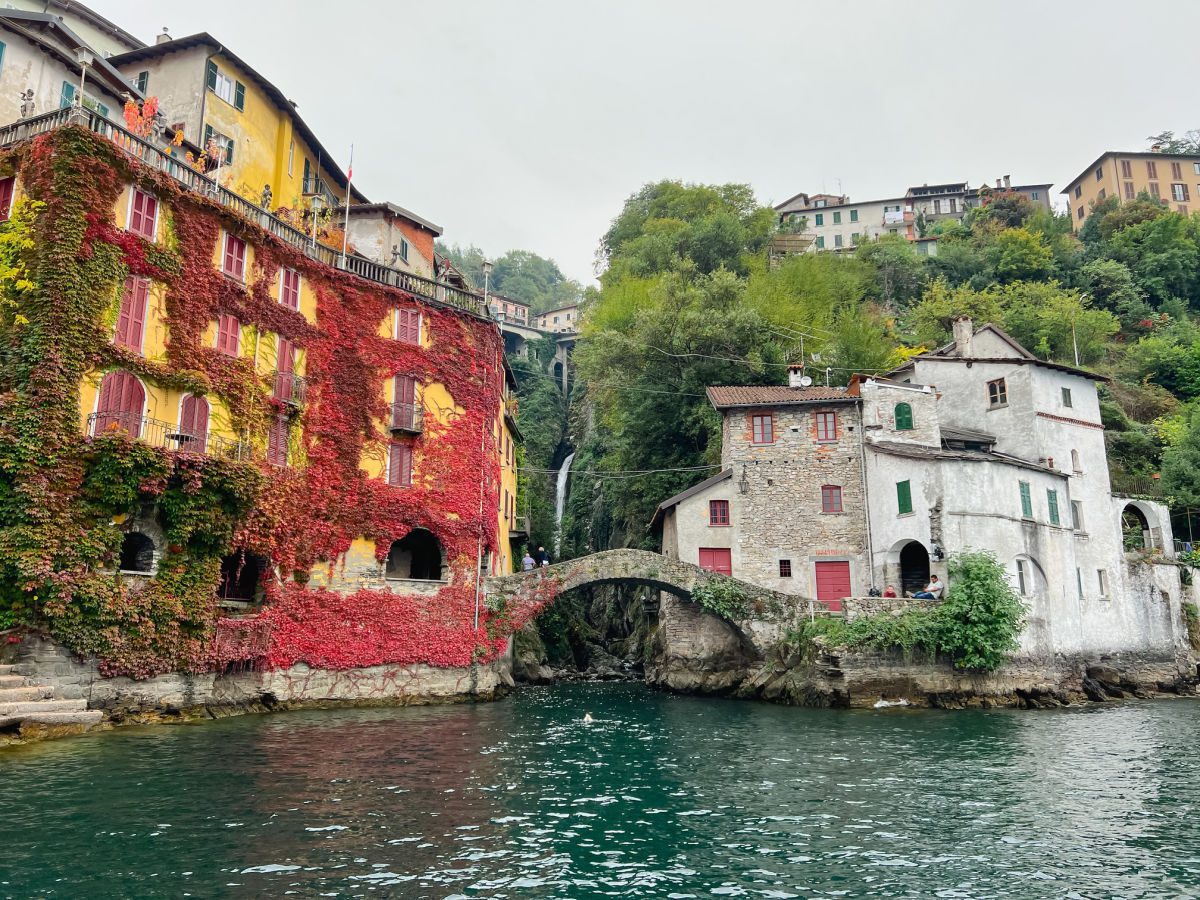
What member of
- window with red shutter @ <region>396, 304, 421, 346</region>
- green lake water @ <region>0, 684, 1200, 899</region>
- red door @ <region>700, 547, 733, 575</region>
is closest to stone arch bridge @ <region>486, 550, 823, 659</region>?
red door @ <region>700, 547, 733, 575</region>

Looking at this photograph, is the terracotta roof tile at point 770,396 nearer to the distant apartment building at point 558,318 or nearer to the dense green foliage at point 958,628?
the dense green foliage at point 958,628

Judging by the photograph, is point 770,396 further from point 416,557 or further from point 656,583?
point 416,557

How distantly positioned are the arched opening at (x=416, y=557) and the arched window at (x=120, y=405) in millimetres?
12022

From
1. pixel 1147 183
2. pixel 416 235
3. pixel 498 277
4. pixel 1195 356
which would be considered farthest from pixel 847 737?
pixel 498 277

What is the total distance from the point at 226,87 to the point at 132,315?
15.7 m

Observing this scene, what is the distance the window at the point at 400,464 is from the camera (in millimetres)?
32156

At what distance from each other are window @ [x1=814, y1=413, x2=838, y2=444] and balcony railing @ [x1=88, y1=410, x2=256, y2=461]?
77.8 ft

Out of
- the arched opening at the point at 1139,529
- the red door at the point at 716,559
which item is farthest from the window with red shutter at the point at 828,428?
the arched opening at the point at 1139,529

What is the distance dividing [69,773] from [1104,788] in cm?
2043

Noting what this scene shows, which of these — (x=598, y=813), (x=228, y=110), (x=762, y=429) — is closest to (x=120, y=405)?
(x=228, y=110)

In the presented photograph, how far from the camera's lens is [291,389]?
30391mm

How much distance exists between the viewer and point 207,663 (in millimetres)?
25672

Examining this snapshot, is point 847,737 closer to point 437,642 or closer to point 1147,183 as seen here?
point 437,642

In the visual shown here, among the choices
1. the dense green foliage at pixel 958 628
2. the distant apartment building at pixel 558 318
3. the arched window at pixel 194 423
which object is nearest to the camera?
the arched window at pixel 194 423
